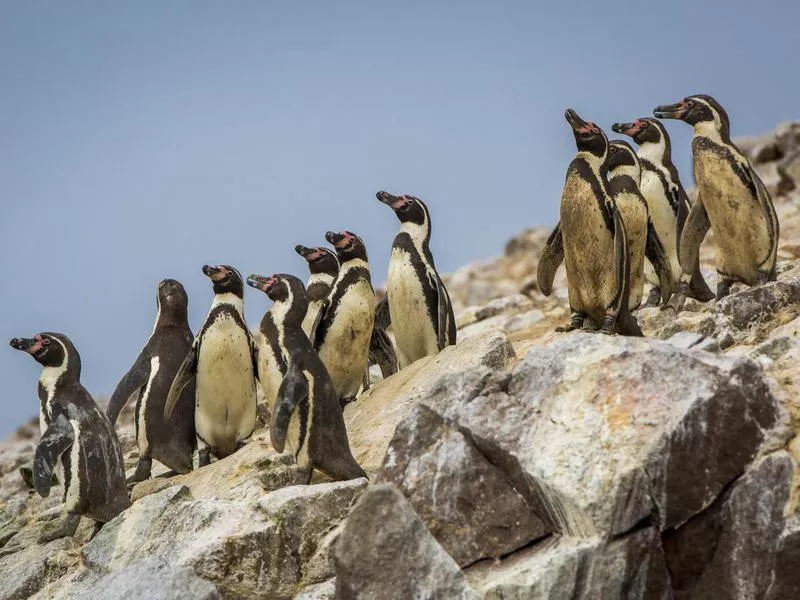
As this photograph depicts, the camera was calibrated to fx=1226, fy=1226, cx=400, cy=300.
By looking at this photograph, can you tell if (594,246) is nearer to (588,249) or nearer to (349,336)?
(588,249)

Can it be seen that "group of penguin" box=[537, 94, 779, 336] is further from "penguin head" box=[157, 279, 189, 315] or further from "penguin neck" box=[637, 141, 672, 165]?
"penguin head" box=[157, 279, 189, 315]

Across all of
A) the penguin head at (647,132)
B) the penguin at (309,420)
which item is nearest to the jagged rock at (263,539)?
the penguin at (309,420)

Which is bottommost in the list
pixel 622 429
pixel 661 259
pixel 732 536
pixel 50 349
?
pixel 732 536

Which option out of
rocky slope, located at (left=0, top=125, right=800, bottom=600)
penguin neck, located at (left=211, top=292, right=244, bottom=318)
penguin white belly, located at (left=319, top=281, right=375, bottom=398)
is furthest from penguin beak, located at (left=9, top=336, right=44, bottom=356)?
penguin white belly, located at (left=319, top=281, right=375, bottom=398)

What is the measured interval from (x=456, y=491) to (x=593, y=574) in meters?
0.84

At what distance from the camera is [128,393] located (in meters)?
9.70

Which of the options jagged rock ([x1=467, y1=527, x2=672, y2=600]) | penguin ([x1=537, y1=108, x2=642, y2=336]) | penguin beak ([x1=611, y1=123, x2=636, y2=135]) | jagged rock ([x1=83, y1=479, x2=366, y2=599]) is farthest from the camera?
penguin beak ([x1=611, y1=123, x2=636, y2=135])

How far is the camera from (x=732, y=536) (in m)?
5.46

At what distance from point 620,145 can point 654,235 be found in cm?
118

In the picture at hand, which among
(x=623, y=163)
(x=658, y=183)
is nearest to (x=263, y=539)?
(x=623, y=163)

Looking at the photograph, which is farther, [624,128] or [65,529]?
[624,128]

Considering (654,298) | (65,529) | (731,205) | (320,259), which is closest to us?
(65,529)

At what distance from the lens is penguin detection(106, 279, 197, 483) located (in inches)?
375

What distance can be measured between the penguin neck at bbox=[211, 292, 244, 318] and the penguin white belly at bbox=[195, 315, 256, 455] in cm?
15
